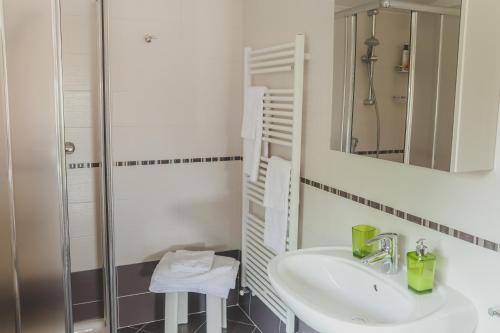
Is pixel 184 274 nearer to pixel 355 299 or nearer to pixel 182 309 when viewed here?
pixel 182 309

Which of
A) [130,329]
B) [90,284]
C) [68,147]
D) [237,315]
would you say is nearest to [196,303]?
[237,315]

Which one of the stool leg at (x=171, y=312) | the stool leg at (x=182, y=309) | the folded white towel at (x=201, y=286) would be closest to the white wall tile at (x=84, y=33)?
the folded white towel at (x=201, y=286)

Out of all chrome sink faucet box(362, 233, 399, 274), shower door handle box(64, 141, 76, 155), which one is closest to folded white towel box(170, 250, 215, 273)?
shower door handle box(64, 141, 76, 155)

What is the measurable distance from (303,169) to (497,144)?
42.2 inches

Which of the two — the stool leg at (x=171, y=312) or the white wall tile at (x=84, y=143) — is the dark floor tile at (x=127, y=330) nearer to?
the stool leg at (x=171, y=312)

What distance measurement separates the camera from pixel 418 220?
160cm

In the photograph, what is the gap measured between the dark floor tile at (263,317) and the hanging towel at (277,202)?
19.2 inches

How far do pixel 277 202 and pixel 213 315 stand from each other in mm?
872

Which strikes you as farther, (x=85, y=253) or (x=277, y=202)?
(x=85, y=253)

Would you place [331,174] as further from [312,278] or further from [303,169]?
[312,278]

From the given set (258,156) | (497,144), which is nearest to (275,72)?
(258,156)

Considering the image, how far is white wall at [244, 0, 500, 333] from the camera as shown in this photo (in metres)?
1.37

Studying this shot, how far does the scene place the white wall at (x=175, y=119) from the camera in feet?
8.82

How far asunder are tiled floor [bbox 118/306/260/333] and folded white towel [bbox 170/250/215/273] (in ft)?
1.59
